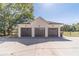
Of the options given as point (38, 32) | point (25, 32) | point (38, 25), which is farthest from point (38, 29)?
point (25, 32)

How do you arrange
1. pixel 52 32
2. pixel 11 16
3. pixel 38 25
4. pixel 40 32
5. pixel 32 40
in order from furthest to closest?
1. pixel 38 25
2. pixel 52 32
3. pixel 40 32
4. pixel 32 40
5. pixel 11 16

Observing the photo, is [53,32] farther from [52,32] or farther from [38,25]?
[38,25]

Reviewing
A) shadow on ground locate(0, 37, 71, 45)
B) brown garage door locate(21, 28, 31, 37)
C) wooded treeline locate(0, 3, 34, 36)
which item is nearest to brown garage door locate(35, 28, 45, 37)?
shadow on ground locate(0, 37, 71, 45)

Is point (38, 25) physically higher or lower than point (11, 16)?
lower

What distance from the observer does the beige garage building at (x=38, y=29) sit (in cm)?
1013

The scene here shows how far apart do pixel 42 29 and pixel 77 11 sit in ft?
9.87

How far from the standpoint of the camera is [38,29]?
10562mm

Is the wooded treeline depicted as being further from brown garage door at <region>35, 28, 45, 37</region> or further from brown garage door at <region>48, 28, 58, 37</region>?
brown garage door at <region>48, 28, 58, 37</region>

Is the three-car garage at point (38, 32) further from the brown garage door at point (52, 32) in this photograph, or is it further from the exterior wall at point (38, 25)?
the exterior wall at point (38, 25)

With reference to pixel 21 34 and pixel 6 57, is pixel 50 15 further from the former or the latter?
pixel 6 57

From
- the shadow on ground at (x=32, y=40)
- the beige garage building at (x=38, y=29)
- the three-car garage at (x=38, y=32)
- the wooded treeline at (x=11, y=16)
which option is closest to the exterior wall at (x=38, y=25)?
the beige garage building at (x=38, y=29)

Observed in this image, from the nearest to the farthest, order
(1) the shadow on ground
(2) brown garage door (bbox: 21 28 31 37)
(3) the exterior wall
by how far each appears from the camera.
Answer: (1) the shadow on ground → (3) the exterior wall → (2) brown garage door (bbox: 21 28 31 37)

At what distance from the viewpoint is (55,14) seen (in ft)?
27.7

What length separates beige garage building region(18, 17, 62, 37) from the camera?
33.2 ft
